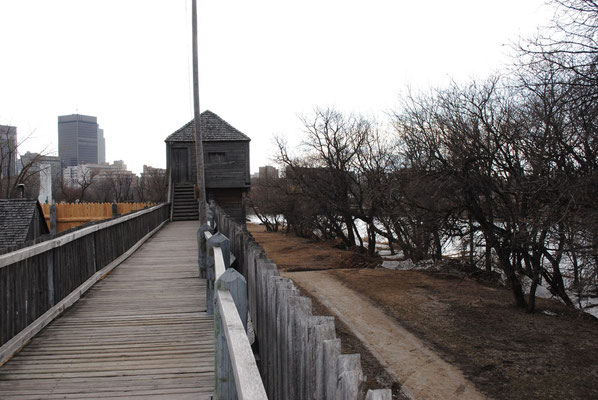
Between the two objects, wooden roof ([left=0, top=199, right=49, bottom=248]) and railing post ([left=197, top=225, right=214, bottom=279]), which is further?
wooden roof ([left=0, top=199, right=49, bottom=248])

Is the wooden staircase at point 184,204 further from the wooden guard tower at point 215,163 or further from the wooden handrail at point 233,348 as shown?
the wooden handrail at point 233,348

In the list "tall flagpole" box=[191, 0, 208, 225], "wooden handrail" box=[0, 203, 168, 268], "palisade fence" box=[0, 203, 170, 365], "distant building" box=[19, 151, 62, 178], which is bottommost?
"palisade fence" box=[0, 203, 170, 365]

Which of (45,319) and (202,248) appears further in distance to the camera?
(202,248)

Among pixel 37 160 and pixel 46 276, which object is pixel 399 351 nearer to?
pixel 46 276

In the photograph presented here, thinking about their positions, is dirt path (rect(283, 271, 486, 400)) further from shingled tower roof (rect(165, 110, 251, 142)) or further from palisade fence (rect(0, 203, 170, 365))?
shingled tower roof (rect(165, 110, 251, 142))

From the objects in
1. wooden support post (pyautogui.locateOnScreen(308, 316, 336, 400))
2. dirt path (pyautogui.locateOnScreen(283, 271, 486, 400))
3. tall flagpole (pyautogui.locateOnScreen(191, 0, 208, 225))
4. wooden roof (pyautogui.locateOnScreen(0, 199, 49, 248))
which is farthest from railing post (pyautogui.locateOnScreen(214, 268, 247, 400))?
wooden roof (pyautogui.locateOnScreen(0, 199, 49, 248))

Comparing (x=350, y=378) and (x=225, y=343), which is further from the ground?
(x=350, y=378)

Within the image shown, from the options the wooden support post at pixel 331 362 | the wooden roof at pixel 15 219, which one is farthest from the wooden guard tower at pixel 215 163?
the wooden support post at pixel 331 362

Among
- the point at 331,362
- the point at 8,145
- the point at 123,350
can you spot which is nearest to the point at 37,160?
the point at 8,145

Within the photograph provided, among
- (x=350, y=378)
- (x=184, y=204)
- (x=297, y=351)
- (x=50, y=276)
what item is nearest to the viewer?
(x=350, y=378)

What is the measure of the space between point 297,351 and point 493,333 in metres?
13.2

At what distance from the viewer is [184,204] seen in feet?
92.4

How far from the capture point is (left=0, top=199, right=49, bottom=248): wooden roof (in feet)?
73.4

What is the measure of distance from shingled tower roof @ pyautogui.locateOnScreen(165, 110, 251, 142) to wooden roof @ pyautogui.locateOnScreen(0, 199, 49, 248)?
8876 millimetres
